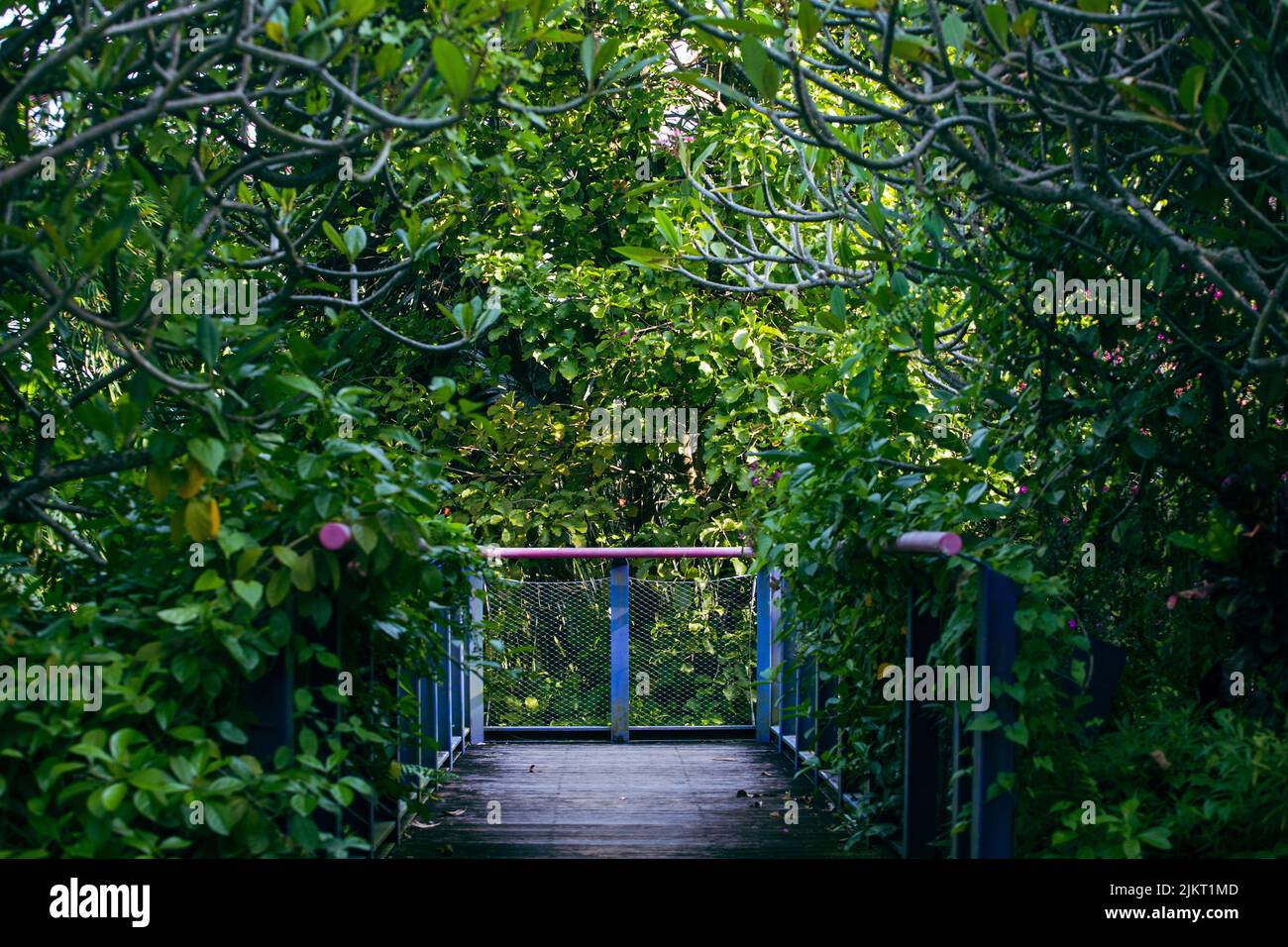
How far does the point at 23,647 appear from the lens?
2.36 m

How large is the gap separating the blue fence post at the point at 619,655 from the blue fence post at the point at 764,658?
628 millimetres

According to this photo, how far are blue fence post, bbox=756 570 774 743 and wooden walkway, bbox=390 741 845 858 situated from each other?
0.15 metres

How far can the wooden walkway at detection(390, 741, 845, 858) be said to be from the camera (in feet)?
12.4

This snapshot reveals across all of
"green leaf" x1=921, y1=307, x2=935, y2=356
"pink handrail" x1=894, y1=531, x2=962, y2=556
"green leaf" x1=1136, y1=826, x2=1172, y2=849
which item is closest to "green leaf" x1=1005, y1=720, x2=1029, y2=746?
"green leaf" x1=1136, y1=826, x2=1172, y2=849

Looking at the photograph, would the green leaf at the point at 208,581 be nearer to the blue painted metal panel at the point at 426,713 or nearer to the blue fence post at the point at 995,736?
the blue fence post at the point at 995,736

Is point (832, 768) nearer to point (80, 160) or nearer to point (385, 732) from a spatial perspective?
point (385, 732)

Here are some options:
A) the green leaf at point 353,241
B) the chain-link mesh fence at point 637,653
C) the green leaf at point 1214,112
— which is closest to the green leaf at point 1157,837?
the green leaf at point 1214,112

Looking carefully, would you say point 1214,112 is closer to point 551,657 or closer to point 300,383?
point 300,383

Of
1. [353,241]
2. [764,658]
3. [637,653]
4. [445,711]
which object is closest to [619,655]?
[637,653]

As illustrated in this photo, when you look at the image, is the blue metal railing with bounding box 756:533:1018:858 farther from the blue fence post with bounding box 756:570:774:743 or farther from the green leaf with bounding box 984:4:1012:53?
the green leaf with bounding box 984:4:1012:53

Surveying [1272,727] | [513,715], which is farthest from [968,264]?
[513,715]

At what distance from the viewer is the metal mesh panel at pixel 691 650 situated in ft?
20.6
